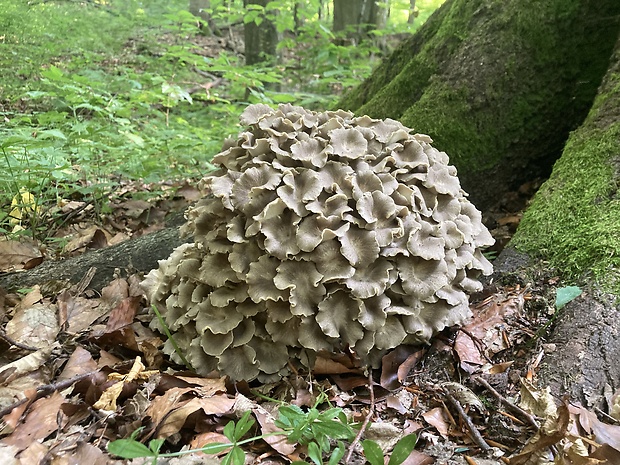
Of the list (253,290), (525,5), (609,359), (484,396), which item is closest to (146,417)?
(253,290)

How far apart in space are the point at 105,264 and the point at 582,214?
3.65 metres

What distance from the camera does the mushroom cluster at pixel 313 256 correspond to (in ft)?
8.32

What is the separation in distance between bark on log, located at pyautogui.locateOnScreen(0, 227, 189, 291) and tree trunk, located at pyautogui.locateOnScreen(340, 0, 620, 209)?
247 cm

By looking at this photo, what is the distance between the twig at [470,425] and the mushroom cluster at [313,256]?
0.43 metres

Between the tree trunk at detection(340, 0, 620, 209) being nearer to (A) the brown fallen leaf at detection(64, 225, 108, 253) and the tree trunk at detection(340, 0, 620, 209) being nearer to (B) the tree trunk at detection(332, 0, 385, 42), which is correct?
(A) the brown fallen leaf at detection(64, 225, 108, 253)

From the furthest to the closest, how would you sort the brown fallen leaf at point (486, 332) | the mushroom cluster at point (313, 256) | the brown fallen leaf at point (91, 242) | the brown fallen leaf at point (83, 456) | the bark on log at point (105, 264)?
the brown fallen leaf at point (91, 242) → the bark on log at point (105, 264) → the brown fallen leaf at point (486, 332) → the mushroom cluster at point (313, 256) → the brown fallen leaf at point (83, 456)

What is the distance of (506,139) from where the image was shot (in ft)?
13.4

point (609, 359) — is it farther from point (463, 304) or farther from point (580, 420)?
point (463, 304)

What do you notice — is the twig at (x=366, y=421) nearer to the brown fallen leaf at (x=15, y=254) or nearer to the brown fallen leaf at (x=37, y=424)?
the brown fallen leaf at (x=37, y=424)

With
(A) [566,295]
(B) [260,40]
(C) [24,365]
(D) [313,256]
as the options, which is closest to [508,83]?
(A) [566,295]

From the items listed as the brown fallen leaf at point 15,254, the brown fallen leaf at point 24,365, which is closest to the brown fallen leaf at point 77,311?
the brown fallen leaf at point 24,365

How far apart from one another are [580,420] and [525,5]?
3549 mm

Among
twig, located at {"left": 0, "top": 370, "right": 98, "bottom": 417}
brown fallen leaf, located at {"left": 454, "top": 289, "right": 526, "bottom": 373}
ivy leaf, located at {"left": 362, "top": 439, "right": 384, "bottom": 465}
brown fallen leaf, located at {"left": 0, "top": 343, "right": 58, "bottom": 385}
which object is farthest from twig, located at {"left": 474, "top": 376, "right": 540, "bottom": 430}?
brown fallen leaf, located at {"left": 0, "top": 343, "right": 58, "bottom": 385}

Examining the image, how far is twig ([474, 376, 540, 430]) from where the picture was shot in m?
2.08
